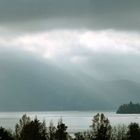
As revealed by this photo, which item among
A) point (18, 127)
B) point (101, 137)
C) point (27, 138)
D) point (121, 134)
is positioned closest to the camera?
point (27, 138)

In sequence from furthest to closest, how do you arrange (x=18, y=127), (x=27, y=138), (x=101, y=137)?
(x=18, y=127)
(x=101, y=137)
(x=27, y=138)

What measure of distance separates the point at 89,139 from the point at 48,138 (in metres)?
10.2

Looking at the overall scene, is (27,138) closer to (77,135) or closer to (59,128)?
(59,128)

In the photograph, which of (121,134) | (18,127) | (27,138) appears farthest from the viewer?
(121,134)

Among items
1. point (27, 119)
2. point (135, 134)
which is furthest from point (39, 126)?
point (135, 134)

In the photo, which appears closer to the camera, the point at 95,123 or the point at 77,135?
the point at 95,123

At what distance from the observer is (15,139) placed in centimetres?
10981

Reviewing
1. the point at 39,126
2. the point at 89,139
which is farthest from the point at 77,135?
the point at 39,126

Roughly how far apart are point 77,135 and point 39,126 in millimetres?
14692

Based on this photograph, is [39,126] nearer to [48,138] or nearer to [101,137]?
[48,138]

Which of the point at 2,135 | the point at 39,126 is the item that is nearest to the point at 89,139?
the point at 39,126

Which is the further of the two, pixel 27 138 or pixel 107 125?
pixel 107 125

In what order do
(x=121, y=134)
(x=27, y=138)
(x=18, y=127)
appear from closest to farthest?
(x=27, y=138), (x=18, y=127), (x=121, y=134)

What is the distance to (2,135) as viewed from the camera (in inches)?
4466
